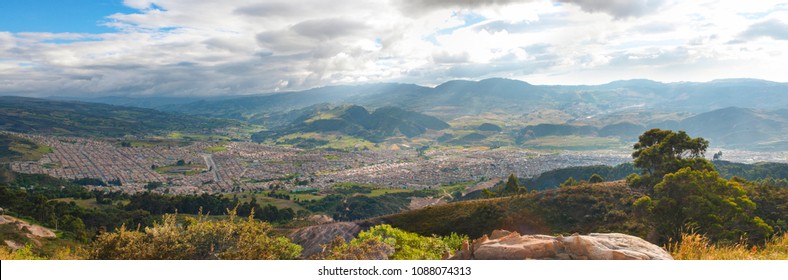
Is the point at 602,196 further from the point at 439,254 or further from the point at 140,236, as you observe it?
the point at 140,236

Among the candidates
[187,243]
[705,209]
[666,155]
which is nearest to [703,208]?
[705,209]

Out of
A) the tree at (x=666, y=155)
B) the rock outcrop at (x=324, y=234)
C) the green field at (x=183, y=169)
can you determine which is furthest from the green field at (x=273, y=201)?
the tree at (x=666, y=155)

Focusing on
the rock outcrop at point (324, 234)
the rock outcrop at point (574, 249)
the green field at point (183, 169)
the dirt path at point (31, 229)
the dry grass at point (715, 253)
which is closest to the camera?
the rock outcrop at point (574, 249)

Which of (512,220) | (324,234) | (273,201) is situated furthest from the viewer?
(273,201)

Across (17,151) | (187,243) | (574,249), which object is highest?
(574,249)

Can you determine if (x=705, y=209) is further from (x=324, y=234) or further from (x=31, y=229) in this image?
(x=31, y=229)

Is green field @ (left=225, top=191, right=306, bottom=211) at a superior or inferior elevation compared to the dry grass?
inferior

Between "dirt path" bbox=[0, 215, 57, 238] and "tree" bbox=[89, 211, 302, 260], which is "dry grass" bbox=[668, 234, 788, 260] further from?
"dirt path" bbox=[0, 215, 57, 238]

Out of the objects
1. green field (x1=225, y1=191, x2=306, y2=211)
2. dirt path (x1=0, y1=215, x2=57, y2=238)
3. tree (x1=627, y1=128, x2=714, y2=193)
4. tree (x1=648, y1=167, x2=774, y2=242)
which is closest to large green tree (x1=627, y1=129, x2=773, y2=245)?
tree (x1=648, y1=167, x2=774, y2=242)

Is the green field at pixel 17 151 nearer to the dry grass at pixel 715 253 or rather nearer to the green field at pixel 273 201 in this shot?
the green field at pixel 273 201

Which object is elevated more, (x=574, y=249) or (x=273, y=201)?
(x=574, y=249)
